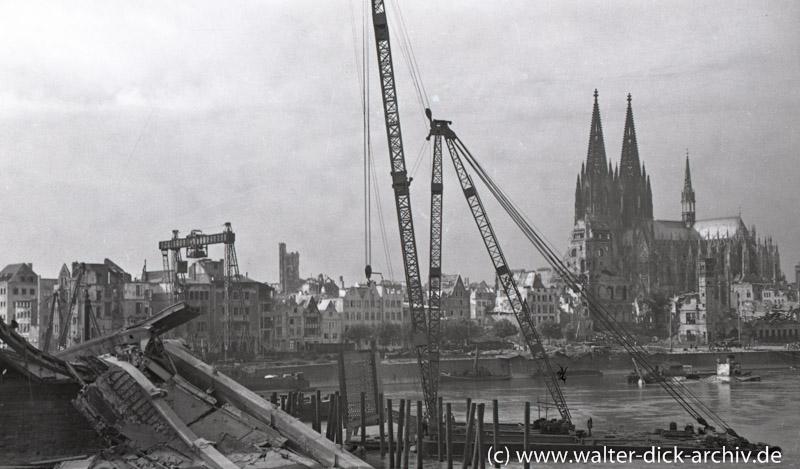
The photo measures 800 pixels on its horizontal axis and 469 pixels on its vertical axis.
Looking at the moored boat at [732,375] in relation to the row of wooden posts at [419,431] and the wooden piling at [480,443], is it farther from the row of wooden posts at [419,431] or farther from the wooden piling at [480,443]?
the wooden piling at [480,443]

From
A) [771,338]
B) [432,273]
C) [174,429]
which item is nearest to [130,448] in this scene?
[174,429]

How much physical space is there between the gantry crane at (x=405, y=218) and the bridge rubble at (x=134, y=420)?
1024 inches

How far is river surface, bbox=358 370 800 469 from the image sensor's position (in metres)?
57.8

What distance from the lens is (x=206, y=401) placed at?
29.5 meters

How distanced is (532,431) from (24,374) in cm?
3049

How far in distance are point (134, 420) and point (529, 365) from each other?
334 ft

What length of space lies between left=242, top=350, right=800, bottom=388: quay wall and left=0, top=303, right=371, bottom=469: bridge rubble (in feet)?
203

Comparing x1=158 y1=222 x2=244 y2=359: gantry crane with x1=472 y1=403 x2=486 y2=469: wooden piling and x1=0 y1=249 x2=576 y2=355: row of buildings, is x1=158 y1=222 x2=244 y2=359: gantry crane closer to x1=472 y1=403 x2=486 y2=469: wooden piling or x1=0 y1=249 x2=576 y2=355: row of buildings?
x1=0 y1=249 x2=576 y2=355: row of buildings

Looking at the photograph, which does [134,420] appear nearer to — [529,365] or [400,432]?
[400,432]

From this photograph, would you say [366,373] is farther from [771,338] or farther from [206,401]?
[771,338]

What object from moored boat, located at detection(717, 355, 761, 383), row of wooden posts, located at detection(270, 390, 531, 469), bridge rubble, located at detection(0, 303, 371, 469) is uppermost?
bridge rubble, located at detection(0, 303, 371, 469)

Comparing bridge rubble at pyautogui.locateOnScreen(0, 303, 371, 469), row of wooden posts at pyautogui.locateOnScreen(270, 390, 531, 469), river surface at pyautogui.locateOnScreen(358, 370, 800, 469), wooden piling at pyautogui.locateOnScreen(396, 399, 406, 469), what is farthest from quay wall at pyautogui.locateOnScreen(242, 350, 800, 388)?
bridge rubble at pyautogui.locateOnScreen(0, 303, 371, 469)

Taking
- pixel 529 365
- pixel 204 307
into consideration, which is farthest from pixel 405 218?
pixel 529 365

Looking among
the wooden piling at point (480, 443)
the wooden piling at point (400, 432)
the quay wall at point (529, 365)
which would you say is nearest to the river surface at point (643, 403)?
the wooden piling at point (400, 432)
